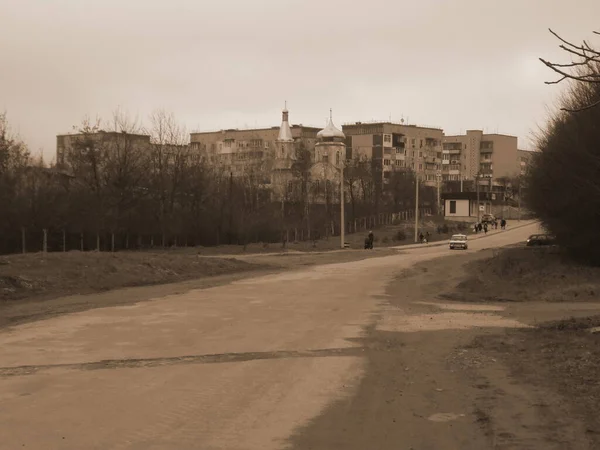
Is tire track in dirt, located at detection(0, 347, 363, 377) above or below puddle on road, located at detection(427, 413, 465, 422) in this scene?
below

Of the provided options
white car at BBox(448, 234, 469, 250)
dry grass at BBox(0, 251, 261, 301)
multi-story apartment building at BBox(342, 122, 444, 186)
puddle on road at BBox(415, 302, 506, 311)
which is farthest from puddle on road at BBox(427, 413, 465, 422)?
Answer: multi-story apartment building at BBox(342, 122, 444, 186)

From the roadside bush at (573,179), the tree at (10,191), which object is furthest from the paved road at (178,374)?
the tree at (10,191)

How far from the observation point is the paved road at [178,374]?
8.09m

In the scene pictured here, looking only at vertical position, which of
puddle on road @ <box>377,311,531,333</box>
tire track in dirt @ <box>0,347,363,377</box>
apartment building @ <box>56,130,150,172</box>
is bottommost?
puddle on road @ <box>377,311,531,333</box>

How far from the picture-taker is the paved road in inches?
318

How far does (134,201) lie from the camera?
66.2 meters

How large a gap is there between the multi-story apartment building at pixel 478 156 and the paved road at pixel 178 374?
519 feet

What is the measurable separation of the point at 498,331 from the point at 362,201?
9127cm

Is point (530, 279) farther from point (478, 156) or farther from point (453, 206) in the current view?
point (478, 156)

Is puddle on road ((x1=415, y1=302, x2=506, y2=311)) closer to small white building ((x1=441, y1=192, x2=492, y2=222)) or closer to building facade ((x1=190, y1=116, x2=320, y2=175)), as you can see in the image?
building facade ((x1=190, y1=116, x2=320, y2=175))

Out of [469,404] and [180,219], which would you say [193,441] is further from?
[180,219]

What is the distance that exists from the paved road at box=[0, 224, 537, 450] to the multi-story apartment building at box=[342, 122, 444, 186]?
125 meters

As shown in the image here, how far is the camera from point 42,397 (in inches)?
388

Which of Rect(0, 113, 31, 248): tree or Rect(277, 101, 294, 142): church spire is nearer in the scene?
Rect(0, 113, 31, 248): tree
